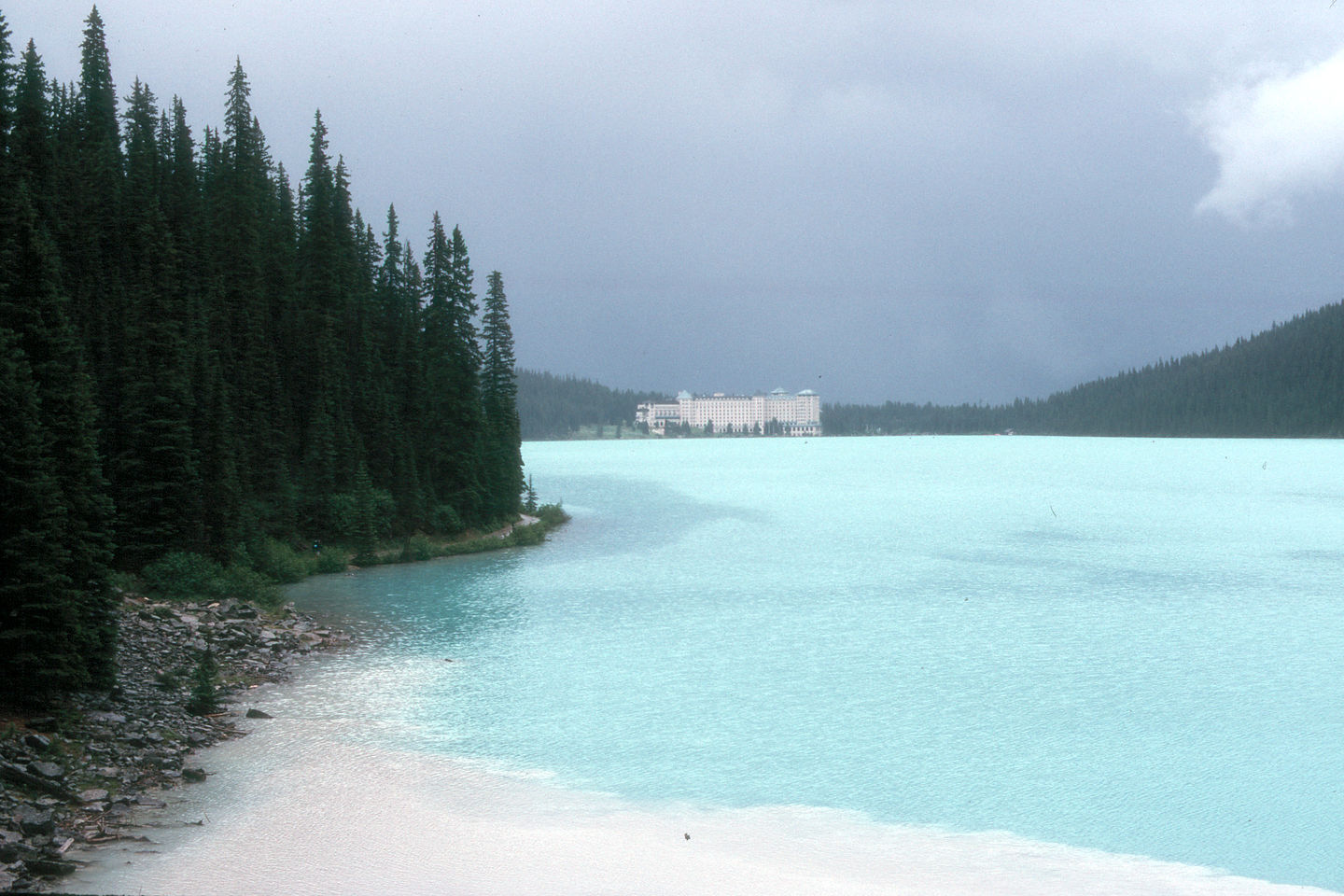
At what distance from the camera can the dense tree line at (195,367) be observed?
19641 mm

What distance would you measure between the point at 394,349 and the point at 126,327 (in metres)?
25.8

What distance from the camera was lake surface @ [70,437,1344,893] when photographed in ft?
51.5

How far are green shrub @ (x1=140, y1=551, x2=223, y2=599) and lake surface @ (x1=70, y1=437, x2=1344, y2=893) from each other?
4.70 m

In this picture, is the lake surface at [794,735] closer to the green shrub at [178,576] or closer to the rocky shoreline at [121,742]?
the rocky shoreline at [121,742]

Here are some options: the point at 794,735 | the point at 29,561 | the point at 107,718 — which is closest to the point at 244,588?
the point at 107,718

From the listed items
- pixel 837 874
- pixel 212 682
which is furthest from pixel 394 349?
pixel 837 874

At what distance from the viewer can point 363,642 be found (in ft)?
106

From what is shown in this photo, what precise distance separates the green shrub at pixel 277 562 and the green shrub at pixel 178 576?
612 centimetres

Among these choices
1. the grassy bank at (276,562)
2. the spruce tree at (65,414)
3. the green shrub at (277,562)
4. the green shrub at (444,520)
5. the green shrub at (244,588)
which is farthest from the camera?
the green shrub at (444,520)

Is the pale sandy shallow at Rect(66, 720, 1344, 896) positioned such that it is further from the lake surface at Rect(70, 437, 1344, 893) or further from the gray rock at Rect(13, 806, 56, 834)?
the gray rock at Rect(13, 806, 56, 834)

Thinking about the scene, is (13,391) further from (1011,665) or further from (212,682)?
(1011,665)

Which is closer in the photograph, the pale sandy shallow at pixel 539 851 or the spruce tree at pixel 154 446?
the pale sandy shallow at pixel 539 851

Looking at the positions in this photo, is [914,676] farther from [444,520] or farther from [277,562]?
[444,520]

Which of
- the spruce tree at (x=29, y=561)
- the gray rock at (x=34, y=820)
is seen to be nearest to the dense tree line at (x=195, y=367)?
the spruce tree at (x=29, y=561)
